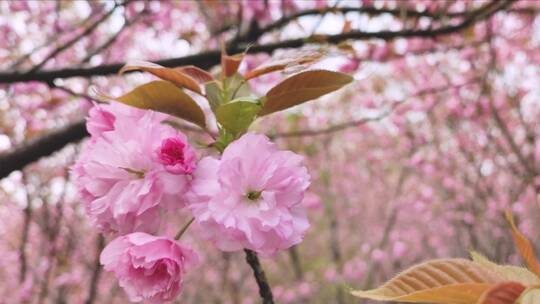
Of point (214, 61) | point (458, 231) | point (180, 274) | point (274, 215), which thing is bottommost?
point (458, 231)

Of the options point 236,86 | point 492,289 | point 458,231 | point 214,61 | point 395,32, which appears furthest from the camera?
point 458,231

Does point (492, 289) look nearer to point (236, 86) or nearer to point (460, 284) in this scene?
point (460, 284)

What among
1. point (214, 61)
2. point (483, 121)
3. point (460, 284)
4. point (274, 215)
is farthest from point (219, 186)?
point (483, 121)

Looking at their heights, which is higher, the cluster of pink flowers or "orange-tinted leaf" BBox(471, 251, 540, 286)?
"orange-tinted leaf" BBox(471, 251, 540, 286)

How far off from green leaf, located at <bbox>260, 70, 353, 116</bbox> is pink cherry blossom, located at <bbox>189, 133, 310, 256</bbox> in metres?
0.10

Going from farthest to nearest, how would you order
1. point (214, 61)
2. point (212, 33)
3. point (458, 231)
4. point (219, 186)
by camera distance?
A: point (458, 231), point (212, 33), point (214, 61), point (219, 186)

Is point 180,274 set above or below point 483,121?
above

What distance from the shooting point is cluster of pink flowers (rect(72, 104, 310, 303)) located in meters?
0.71

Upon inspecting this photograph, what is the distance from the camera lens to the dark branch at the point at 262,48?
1735 mm

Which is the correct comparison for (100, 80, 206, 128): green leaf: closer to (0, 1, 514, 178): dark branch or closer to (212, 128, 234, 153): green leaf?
(212, 128, 234, 153): green leaf

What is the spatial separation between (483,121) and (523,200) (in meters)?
1.97

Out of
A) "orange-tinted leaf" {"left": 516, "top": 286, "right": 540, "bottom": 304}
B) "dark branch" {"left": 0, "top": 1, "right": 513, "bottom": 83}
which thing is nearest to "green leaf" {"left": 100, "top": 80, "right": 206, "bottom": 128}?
"orange-tinted leaf" {"left": 516, "top": 286, "right": 540, "bottom": 304}

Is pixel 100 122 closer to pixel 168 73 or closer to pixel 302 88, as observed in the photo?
pixel 168 73

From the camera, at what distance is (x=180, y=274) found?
2.45 ft
